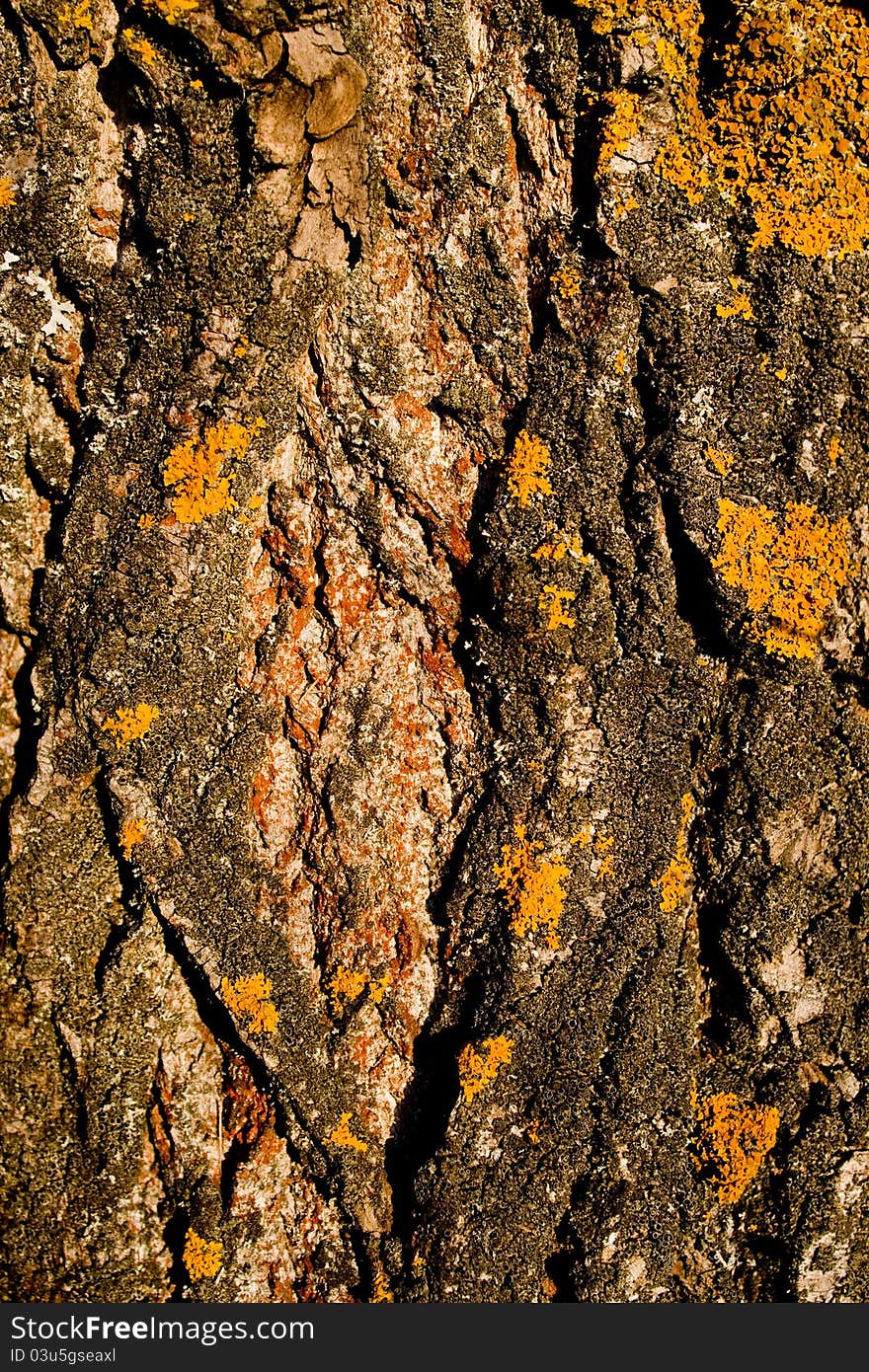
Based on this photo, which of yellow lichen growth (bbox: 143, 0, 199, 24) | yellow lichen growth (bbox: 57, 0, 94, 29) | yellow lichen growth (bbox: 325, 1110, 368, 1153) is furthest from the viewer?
yellow lichen growth (bbox: 325, 1110, 368, 1153)

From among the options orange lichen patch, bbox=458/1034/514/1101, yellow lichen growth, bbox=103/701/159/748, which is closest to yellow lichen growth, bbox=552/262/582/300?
yellow lichen growth, bbox=103/701/159/748

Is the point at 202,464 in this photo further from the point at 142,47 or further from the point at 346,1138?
the point at 346,1138

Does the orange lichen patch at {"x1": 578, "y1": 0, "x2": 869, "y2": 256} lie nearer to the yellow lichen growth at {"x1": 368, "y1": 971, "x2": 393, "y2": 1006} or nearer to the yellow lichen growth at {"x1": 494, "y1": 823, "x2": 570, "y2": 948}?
the yellow lichen growth at {"x1": 494, "y1": 823, "x2": 570, "y2": 948}

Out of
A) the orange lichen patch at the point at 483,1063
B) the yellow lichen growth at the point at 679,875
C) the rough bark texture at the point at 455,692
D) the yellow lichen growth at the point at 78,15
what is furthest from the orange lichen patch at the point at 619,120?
the orange lichen patch at the point at 483,1063

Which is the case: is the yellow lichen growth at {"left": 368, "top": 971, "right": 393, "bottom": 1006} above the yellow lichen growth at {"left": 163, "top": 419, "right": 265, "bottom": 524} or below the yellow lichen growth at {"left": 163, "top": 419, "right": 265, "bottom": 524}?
below

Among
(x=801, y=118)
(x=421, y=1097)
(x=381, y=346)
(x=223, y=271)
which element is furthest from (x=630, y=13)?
(x=421, y=1097)

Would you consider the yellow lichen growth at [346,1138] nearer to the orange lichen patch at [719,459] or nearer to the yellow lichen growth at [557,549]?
the yellow lichen growth at [557,549]

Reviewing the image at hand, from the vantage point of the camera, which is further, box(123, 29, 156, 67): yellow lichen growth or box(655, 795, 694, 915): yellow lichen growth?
box(655, 795, 694, 915): yellow lichen growth
